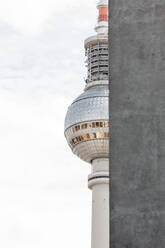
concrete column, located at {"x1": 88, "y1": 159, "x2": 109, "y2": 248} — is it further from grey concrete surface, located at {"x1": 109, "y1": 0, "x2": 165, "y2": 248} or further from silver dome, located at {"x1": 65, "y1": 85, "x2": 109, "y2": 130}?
grey concrete surface, located at {"x1": 109, "y1": 0, "x2": 165, "y2": 248}

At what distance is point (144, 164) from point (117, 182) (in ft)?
1.37

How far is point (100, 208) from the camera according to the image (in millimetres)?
100375

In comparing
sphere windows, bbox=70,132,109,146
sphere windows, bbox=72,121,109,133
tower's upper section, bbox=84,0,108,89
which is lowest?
sphere windows, bbox=70,132,109,146

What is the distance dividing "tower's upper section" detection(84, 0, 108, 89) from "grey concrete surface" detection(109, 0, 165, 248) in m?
104

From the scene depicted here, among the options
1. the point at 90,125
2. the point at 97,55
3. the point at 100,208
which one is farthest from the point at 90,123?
the point at 97,55

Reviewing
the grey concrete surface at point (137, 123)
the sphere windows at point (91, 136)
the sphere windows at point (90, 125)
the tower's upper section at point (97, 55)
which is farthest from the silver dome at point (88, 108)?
the grey concrete surface at point (137, 123)

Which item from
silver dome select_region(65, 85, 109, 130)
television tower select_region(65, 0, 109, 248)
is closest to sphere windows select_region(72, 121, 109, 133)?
television tower select_region(65, 0, 109, 248)

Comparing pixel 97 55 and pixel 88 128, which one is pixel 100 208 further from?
pixel 97 55

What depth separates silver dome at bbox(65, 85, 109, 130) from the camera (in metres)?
103

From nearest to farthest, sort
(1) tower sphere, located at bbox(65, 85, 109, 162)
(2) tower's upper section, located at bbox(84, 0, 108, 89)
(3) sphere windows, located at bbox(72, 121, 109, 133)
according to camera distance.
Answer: (1) tower sphere, located at bbox(65, 85, 109, 162) → (3) sphere windows, located at bbox(72, 121, 109, 133) → (2) tower's upper section, located at bbox(84, 0, 108, 89)

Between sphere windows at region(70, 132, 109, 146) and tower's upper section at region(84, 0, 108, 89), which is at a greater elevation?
tower's upper section at region(84, 0, 108, 89)

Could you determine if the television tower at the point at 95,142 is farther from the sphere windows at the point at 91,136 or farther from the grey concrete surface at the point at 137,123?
the grey concrete surface at the point at 137,123

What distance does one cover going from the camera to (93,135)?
101688mm

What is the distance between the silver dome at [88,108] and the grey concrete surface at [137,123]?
93.9 meters
